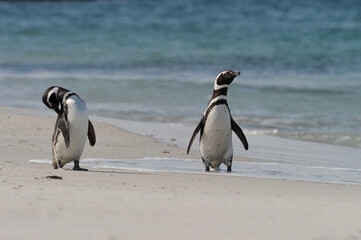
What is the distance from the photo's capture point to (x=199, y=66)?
1872 centimetres

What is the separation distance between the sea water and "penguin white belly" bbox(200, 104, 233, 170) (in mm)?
2320

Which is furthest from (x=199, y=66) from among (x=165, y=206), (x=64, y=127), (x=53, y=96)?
(x=165, y=206)

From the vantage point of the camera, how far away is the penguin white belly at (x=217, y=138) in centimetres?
682

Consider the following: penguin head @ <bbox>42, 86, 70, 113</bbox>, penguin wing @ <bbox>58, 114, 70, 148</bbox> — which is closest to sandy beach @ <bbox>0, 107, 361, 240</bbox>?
penguin wing @ <bbox>58, 114, 70, 148</bbox>

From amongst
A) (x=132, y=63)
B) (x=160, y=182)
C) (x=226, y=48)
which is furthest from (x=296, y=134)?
(x=226, y=48)

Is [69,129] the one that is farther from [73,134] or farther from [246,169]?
[246,169]

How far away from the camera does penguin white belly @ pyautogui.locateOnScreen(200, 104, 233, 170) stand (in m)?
6.82

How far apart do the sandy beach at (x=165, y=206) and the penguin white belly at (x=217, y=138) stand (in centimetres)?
75

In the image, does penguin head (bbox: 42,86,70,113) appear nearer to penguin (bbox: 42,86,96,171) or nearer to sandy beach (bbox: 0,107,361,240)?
penguin (bbox: 42,86,96,171)

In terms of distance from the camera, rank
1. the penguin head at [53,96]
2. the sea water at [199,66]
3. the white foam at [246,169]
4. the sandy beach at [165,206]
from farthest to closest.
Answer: the sea water at [199,66]
the penguin head at [53,96]
the white foam at [246,169]
the sandy beach at [165,206]

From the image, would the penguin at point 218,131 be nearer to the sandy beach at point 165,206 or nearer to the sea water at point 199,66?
the sandy beach at point 165,206

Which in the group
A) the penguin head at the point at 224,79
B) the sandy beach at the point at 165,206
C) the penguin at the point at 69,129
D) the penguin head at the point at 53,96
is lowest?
the sandy beach at the point at 165,206

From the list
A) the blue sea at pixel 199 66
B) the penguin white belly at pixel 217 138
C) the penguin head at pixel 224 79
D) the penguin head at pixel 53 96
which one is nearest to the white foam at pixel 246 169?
the penguin white belly at pixel 217 138

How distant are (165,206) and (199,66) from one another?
14.3 meters
